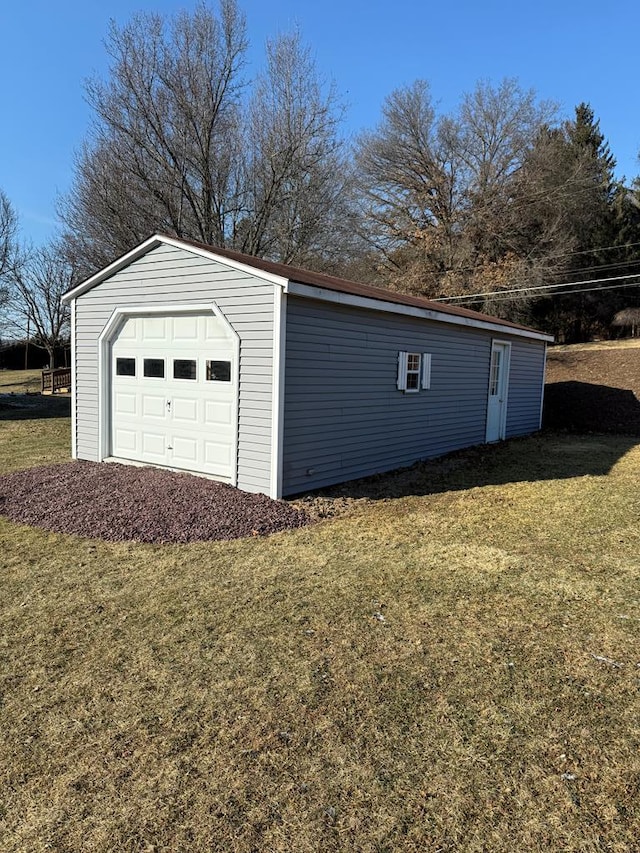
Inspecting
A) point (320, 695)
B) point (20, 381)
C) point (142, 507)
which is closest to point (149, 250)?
point (142, 507)

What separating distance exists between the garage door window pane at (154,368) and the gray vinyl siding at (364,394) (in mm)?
2319

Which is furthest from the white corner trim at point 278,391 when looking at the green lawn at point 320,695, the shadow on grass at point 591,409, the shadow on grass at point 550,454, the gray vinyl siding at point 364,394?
the shadow on grass at point 591,409

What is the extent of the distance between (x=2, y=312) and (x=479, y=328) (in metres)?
29.9

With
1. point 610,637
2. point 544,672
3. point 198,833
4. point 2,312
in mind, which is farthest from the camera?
point 2,312

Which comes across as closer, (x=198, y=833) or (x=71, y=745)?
(x=198, y=833)

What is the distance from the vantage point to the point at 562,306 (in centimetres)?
2928

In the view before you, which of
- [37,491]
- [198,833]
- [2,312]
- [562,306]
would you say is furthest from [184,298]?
[2,312]

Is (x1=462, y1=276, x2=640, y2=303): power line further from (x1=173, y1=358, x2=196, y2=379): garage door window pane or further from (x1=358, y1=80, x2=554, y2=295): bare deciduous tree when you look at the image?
(x1=173, y1=358, x2=196, y2=379): garage door window pane

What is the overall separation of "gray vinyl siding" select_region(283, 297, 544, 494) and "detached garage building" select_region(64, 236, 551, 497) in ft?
0.08

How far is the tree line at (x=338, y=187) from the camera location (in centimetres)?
1689

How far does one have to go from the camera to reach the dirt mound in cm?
1598

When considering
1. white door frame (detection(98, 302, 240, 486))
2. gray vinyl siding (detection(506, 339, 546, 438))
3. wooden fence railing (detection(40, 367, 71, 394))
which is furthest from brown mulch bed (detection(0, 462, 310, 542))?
wooden fence railing (detection(40, 367, 71, 394))

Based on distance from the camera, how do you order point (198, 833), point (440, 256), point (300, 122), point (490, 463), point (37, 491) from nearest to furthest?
point (198, 833), point (37, 491), point (490, 463), point (300, 122), point (440, 256)

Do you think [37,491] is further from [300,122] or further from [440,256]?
[440,256]
